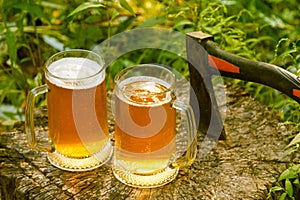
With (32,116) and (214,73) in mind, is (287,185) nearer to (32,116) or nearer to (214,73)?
(214,73)

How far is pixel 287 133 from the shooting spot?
6.58 ft

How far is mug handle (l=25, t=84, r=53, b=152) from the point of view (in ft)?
5.76

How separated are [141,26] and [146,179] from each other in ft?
3.05

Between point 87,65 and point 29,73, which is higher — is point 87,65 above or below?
above

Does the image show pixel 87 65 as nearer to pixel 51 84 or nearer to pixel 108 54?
pixel 51 84

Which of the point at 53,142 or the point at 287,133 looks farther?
the point at 287,133

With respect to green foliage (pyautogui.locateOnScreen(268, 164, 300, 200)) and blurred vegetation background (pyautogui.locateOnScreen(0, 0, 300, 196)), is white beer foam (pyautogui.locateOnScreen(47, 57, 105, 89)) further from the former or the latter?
green foliage (pyautogui.locateOnScreen(268, 164, 300, 200))

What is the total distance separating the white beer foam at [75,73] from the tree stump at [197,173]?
28cm

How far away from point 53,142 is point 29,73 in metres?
1.46

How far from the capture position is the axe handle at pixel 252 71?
172cm

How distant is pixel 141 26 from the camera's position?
2518 mm

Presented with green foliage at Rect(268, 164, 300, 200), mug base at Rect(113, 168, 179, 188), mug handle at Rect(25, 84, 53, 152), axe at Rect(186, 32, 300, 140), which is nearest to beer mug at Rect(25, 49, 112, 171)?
mug handle at Rect(25, 84, 53, 152)

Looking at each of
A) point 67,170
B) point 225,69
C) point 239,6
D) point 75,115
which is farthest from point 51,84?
point 239,6

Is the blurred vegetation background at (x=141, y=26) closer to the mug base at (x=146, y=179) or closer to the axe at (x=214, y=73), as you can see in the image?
the axe at (x=214, y=73)
